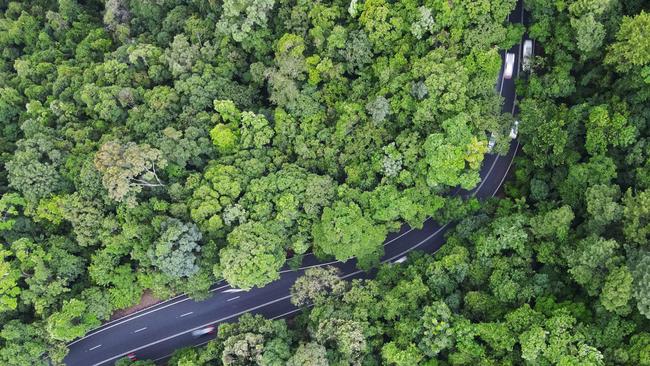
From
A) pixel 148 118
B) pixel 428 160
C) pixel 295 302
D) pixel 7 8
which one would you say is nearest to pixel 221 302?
pixel 295 302

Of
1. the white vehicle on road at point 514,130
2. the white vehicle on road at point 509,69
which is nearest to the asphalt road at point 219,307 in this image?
the white vehicle on road at point 509,69

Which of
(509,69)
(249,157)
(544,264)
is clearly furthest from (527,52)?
(249,157)

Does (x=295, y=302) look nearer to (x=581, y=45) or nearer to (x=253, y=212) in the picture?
(x=253, y=212)

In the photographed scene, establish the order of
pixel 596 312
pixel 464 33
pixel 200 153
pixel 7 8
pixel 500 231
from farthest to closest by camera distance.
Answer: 1. pixel 7 8
2. pixel 200 153
3. pixel 464 33
4. pixel 500 231
5. pixel 596 312

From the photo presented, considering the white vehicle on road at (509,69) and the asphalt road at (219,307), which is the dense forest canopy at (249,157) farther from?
the asphalt road at (219,307)

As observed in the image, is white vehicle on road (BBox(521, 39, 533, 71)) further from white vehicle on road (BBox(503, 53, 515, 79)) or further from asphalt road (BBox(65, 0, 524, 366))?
white vehicle on road (BBox(503, 53, 515, 79))

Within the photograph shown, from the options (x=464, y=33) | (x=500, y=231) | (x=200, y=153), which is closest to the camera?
(x=500, y=231)

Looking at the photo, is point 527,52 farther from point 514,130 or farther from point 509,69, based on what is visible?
point 514,130
